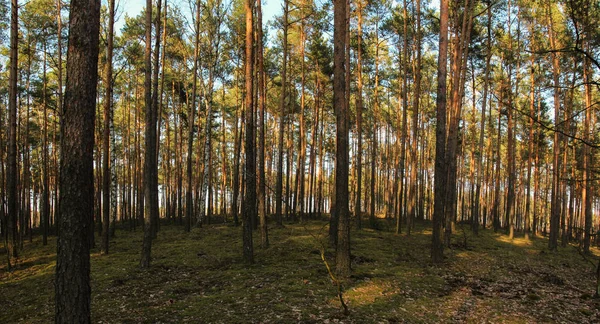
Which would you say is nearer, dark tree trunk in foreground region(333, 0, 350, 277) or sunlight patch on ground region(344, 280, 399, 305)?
sunlight patch on ground region(344, 280, 399, 305)

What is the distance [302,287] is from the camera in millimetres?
7934

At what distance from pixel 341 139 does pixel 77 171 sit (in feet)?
19.8

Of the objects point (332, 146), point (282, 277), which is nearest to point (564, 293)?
point (282, 277)

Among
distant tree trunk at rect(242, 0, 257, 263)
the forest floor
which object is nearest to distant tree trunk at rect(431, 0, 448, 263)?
the forest floor

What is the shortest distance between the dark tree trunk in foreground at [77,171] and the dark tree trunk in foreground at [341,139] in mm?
5543

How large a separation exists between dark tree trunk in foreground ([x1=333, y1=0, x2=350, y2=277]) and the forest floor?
737 mm

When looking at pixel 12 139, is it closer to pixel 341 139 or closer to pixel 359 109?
pixel 341 139

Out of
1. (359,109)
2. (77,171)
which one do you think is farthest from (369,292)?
(359,109)

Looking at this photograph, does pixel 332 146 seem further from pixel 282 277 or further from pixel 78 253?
pixel 78 253

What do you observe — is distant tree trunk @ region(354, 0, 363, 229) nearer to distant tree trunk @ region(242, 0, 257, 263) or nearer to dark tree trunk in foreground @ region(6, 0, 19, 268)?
distant tree trunk @ region(242, 0, 257, 263)

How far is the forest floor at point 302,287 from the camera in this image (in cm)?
646

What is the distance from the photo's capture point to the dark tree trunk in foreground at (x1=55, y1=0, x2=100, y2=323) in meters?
4.16

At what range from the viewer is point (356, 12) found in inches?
704

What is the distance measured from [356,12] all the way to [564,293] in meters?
15.5
